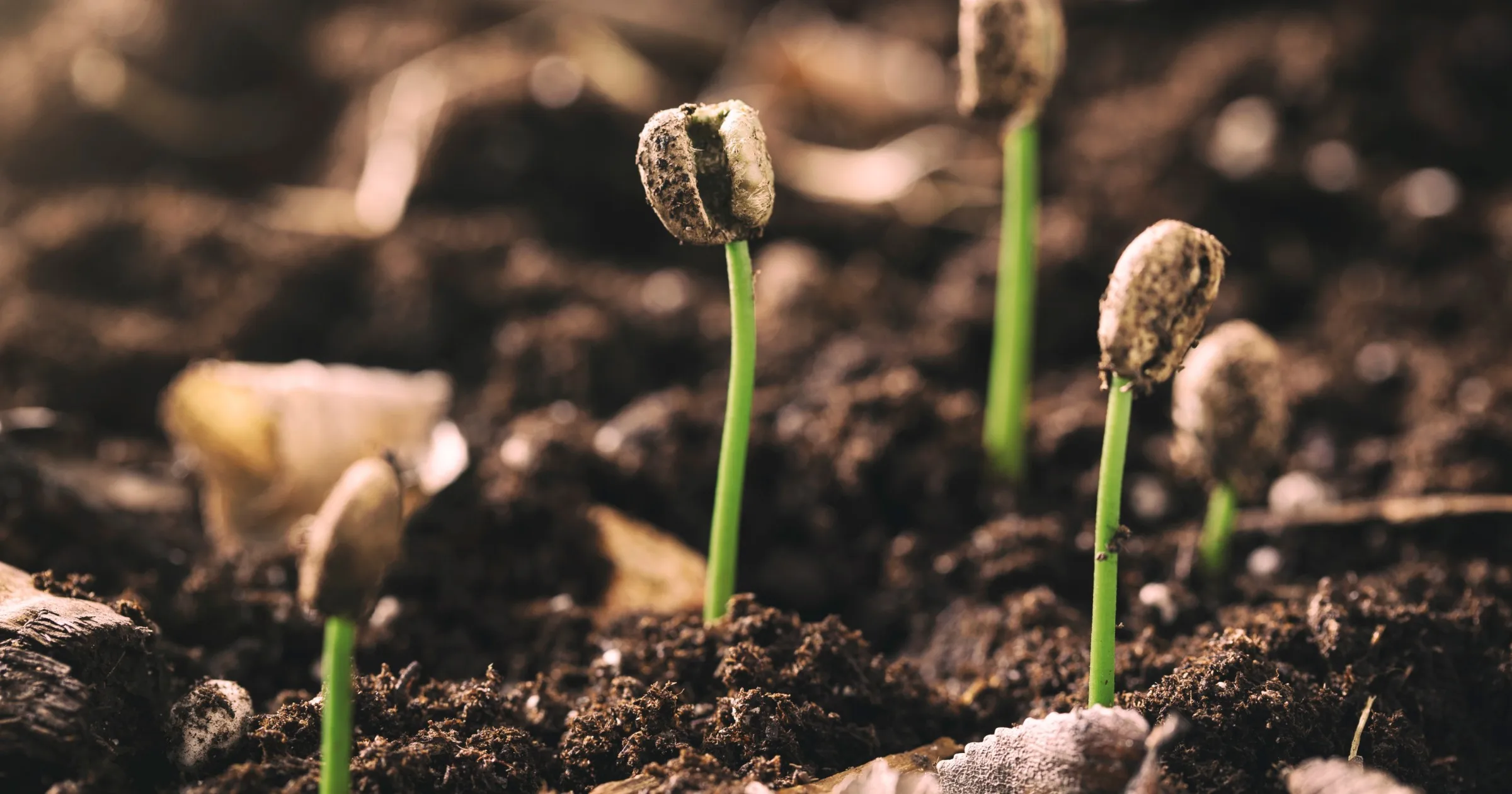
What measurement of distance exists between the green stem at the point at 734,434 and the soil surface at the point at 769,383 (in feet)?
0.13

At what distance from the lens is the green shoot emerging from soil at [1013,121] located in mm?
1356

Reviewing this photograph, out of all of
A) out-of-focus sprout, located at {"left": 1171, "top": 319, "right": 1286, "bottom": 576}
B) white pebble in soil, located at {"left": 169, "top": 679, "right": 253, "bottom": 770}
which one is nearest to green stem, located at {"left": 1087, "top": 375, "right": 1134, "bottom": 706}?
out-of-focus sprout, located at {"left": 1171, "top": 319, "right": 1286, "bottom": 576}

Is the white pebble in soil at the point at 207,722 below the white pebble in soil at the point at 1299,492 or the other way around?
below

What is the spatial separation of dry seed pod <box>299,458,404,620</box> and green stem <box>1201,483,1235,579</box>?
97 cm

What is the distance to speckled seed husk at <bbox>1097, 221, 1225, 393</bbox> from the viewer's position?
929mm

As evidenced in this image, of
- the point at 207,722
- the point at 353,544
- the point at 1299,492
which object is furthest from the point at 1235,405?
the point at 207,722

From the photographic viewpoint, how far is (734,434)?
1163 mm

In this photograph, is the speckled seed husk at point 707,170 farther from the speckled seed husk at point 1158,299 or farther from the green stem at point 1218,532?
the green stem at point 1218,532

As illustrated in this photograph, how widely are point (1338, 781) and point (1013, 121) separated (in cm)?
87

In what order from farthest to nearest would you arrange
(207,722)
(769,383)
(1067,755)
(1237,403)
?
(769,383)
(1237,403)
(207,722)
(1067,755)

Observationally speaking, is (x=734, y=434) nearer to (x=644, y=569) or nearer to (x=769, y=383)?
(x=644, y=569)

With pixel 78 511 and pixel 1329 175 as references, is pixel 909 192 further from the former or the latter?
pixel 78 511

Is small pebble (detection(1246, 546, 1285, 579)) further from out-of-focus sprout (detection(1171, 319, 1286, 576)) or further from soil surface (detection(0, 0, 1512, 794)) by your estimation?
out-of-focus sprout (detection(1171, 319, 1286, 576))

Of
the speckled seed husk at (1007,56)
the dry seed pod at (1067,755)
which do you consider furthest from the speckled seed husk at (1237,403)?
the dry seed pod at (1067,755)
